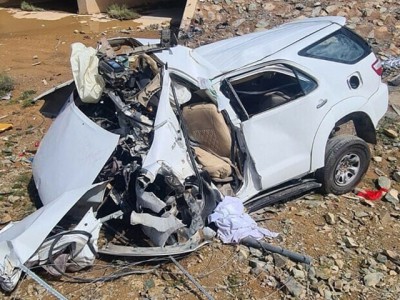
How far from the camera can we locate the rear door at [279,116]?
575 cm

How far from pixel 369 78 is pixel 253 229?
7.49ft

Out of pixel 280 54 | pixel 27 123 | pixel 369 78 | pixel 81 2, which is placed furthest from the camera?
pixel 81 2

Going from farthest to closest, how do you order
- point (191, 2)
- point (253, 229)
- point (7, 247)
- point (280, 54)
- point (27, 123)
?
point (191, 2) → point (27, 123) → point (280, 54) → point (253, 229) → point (7, 247)

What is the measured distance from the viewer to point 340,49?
21.4 feet

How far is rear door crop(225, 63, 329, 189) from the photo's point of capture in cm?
575

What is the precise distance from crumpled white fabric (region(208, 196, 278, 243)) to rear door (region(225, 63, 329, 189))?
42 cm

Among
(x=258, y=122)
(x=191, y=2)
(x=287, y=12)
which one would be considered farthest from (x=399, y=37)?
(x=258, y=122)

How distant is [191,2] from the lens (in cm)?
1347

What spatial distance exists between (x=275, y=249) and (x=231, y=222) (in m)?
0.49

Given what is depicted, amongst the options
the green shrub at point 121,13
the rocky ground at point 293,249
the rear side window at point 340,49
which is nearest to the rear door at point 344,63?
the rear side window at point 340,49

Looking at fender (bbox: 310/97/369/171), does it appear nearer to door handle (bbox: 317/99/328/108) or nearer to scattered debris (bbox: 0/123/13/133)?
door handle (bbox: 317/99/328/108)

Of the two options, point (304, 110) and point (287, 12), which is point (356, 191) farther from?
point (287, 12)

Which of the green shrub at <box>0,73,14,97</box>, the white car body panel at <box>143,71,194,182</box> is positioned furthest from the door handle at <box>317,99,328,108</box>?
the green shrub at <box>0,73,14,97</box>

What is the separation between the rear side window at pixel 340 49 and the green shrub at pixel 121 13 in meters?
9.91
